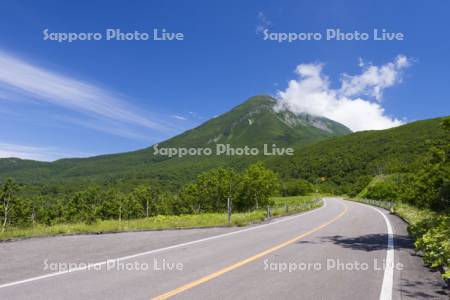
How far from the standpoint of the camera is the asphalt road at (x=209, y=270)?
5.26m

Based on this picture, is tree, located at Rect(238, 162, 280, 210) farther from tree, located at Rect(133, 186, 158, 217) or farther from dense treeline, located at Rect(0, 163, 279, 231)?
tree, located at Rect(133, 186, 158, 217)

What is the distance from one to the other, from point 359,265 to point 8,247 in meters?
9.40

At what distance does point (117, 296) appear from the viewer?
4910 mm

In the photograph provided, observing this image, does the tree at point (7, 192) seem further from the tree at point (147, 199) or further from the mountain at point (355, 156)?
the mountain at point (355, 156)

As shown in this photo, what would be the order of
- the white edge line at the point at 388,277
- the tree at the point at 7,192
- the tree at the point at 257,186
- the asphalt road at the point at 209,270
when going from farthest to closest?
the tree at the point at 257,186 < the tree at the point at 7,192 < the white edge line at the point at 388,277 < the asphalt road at the point at 209,270

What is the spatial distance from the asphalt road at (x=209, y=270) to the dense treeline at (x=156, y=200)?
167 ft

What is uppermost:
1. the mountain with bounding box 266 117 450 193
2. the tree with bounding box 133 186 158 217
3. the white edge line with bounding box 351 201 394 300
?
the mountain with bounding box 266 117 450 193

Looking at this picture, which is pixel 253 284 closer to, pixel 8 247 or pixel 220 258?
pixel 220 258

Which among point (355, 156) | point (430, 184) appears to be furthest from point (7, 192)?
point (355, 156)

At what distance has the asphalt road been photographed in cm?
526

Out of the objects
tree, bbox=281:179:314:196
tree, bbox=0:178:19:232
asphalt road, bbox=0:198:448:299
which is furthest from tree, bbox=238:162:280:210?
asphalt road, bbox=0:198:448:299

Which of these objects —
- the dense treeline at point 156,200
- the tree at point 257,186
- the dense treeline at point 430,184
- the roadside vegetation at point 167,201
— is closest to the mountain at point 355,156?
the dense treeline at point 430,184

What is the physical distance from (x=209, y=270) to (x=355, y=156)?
166m

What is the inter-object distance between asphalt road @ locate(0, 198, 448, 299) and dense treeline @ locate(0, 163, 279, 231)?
5105 centimetres
